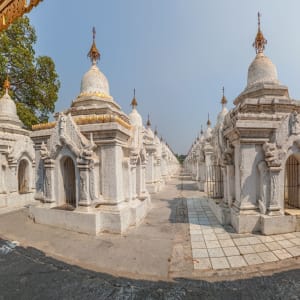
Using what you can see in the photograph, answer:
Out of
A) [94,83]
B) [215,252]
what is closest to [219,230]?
[215,252]

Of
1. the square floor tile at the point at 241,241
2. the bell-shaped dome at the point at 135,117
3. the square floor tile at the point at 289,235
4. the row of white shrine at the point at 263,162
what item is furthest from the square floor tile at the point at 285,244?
the bell-shaped dome at the point at 135,117

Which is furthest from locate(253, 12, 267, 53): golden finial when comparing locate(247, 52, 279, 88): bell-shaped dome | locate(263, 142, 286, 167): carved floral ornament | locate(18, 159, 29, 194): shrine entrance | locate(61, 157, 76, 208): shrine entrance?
locate(18, 159, 29, 194): shrine entrance

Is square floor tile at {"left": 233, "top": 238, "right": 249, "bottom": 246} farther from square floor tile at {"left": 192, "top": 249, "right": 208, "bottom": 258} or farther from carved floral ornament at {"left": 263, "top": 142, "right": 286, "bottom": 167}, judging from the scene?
carved floral ornament at {"left": 263, "top": 142, "right": 286, "bottom": 167}

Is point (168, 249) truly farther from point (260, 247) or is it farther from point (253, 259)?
point (260, 247)

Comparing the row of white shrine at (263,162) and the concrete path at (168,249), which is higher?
the row of white shrine at (263,162)

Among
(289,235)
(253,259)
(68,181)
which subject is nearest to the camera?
(253,259)

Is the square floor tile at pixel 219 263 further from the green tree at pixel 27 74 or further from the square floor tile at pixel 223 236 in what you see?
the green tree at pixel 27 74

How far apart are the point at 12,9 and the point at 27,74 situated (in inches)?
578

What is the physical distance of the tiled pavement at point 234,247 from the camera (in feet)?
14.4

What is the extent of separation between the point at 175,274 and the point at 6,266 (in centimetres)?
412

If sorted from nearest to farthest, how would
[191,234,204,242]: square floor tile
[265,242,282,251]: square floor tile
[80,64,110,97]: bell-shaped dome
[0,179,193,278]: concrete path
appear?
[0,179,193,278]: concrete path
[265,242,282,251]: square floor tile
[191,234,204,242]: square floor tile
[80,64,110,97]: bell-shaped dome

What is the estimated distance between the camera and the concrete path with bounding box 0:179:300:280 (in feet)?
13.6

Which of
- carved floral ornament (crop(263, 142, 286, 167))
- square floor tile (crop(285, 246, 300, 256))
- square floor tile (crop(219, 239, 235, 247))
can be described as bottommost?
square floor tile (crop(219, 239, 235, 247))

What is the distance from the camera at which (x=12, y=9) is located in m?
3.61
